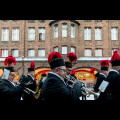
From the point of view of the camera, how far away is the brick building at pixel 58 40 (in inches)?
948

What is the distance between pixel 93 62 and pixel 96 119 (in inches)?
854

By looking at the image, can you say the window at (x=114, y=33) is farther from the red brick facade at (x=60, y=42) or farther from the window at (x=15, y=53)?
the window at (x=15, y=53)

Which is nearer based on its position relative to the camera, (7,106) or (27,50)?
(7,106)

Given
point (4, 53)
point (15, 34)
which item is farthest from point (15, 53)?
point (15, 34)

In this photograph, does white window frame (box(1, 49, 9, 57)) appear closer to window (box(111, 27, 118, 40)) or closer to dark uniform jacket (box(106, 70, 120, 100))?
window (box(111, 27, 118, 40))

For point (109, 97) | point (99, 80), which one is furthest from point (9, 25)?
point (109, 97)

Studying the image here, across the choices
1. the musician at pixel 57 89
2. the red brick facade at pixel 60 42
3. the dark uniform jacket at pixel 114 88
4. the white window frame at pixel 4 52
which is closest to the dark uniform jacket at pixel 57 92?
the musician at pixel 57 89

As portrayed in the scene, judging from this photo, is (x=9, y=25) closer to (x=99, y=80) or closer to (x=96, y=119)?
(x=99, y=80)

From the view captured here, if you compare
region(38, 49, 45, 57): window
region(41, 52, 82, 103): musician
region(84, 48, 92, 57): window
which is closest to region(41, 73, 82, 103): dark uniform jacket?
region(41, 52, 82, 103): musician

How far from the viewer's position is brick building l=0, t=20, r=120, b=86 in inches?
948

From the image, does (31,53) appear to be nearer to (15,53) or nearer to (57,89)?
(15,53)
